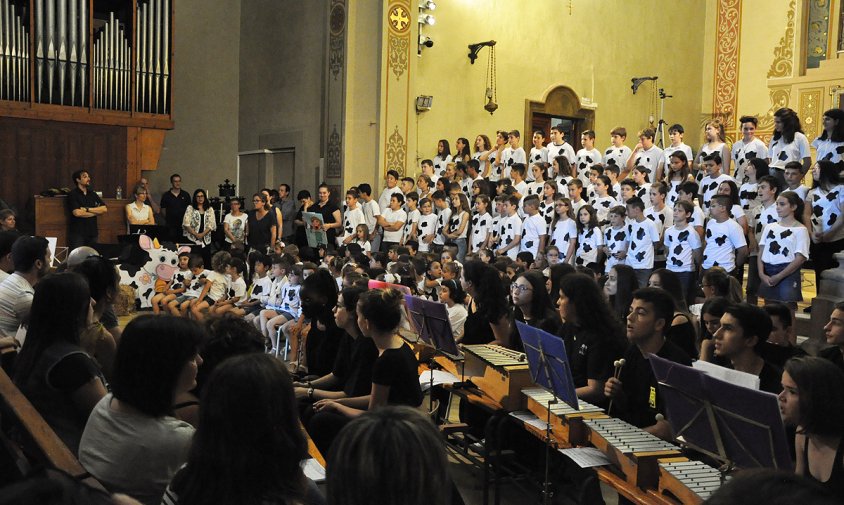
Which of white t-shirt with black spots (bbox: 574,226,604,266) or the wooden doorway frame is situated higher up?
the wooden doorway frame

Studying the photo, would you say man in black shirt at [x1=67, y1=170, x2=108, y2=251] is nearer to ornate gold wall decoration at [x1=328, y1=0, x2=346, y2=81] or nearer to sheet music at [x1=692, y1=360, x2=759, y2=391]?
ornate gold wall decoration at [x1=328, y1=0, x2=346, y2=81]

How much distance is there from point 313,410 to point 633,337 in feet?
6.16

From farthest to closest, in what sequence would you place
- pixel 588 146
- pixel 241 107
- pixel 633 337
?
pixel 241 107 < pixel 588 146 < pixel 633 337

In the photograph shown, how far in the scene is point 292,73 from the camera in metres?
16.8

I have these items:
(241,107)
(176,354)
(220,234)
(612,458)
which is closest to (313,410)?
(612,458)

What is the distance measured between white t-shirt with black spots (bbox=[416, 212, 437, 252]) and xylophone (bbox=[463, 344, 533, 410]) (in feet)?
21.1

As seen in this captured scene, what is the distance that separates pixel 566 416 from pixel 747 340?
3.20 ft

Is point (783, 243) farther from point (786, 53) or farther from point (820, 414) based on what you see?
point (786, 53)

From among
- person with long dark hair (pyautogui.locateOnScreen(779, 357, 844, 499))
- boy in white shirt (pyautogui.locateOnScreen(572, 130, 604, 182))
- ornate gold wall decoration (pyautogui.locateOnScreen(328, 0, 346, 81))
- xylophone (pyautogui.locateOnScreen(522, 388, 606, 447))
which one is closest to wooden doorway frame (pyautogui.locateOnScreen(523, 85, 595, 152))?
boy in white shirt (pyautogui.locateOnScreen(572, 130, 604, 182))

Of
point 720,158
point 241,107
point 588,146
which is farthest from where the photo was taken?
point 241,107

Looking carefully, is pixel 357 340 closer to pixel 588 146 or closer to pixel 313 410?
pixel 313 410

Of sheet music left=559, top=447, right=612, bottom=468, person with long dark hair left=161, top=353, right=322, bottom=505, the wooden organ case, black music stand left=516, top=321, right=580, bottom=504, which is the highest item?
the wooden organ case

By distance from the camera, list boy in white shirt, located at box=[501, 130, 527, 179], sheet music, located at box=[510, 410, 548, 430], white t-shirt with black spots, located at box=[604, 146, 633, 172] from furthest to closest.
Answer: boy in white shirt, located at box=[501, 130, 527, 179] < white t-shirt with black spots, located at box=[604, 146, 633, 172] < sheet music, located at box=[510, 410, 548, 430]

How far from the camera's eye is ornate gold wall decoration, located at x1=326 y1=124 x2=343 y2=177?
1502 cm
